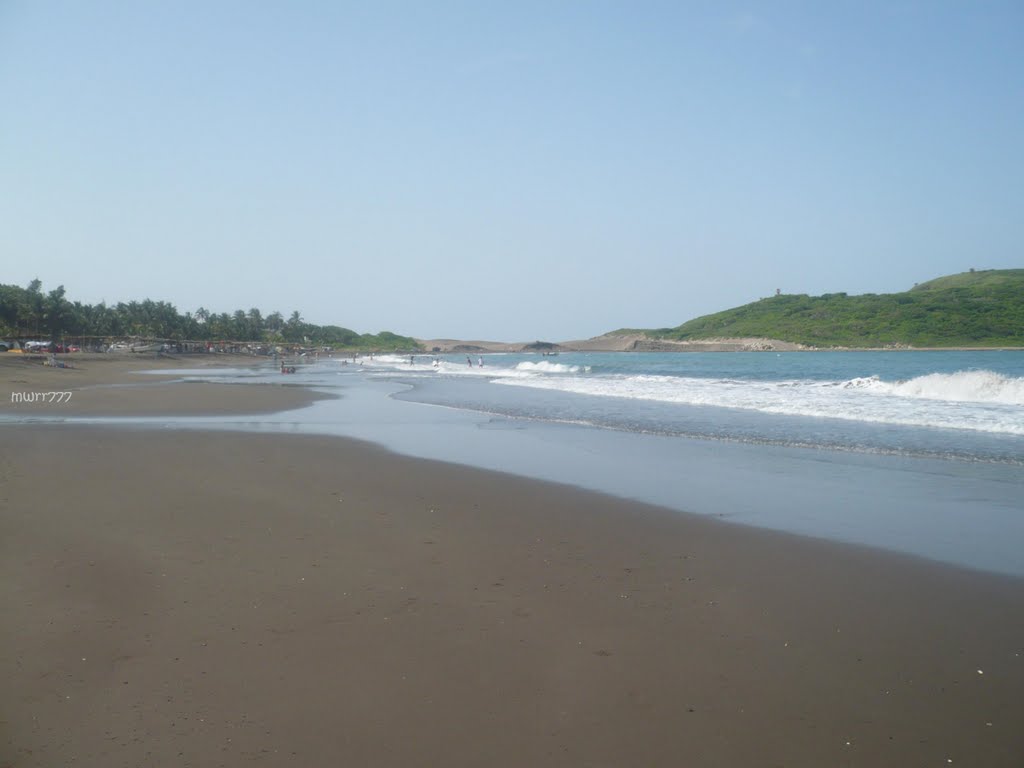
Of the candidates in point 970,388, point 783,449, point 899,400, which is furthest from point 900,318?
point 783,449

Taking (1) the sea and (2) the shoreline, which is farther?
(1) the sea

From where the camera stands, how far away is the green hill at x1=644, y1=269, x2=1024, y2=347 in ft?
305

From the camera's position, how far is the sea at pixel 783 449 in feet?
25.8

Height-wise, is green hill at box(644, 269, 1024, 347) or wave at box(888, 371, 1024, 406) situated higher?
green hill at box(644, 269, 1024, 347)

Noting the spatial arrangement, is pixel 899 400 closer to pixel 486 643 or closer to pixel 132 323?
pixel 486 643

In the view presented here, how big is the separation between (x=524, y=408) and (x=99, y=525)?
16.2 m

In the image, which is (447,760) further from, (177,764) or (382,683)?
(177,764)

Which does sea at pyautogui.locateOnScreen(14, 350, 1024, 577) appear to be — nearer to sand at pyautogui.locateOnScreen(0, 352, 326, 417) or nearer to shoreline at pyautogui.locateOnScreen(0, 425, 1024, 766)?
shoreline at pyautogui.locateOnScreen(0, 425, 1024, 766)

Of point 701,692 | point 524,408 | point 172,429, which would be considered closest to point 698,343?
point 524,408

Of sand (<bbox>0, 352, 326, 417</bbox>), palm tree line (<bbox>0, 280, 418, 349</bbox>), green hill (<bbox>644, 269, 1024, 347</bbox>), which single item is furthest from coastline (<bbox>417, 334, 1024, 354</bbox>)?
sand (<bbox>0, 352, 326, 417</bbox>)

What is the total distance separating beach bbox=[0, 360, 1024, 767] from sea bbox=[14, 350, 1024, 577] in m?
1.08

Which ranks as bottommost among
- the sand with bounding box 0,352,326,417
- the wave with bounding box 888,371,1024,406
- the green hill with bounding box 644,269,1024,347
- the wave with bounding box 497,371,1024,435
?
the sand with bounding box 0,352,326,417

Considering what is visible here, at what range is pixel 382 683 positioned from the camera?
3895 mm

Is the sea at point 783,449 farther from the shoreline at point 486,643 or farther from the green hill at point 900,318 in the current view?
the green hill at point 900,318
